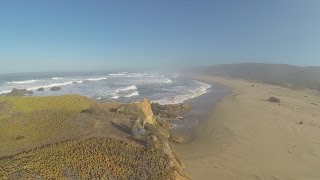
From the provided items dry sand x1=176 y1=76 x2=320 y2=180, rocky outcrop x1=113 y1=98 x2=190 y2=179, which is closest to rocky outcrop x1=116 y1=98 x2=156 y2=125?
rocky outcrop x1=113 y1=98 x2=190 y2=179

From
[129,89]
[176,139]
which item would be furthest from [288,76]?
[176,139]

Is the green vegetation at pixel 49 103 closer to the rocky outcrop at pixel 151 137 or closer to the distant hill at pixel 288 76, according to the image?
the rocky outcrop at pixel 151 137

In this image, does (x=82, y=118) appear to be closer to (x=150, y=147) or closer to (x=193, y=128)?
(x=150, y=147)

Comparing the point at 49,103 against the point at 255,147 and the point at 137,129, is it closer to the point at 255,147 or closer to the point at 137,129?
the point at 137,129

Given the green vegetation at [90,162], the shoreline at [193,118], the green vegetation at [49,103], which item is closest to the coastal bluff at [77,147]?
the green vegetation at [90,162]

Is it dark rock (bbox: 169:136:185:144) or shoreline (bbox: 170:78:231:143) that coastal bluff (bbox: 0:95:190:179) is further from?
shoreline (bbox: 170:78:231:143)

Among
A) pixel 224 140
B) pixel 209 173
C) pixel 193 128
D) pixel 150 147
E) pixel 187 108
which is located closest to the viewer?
pixel 150 147

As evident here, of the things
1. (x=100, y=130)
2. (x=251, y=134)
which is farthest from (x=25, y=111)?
(x=251, y=134)
